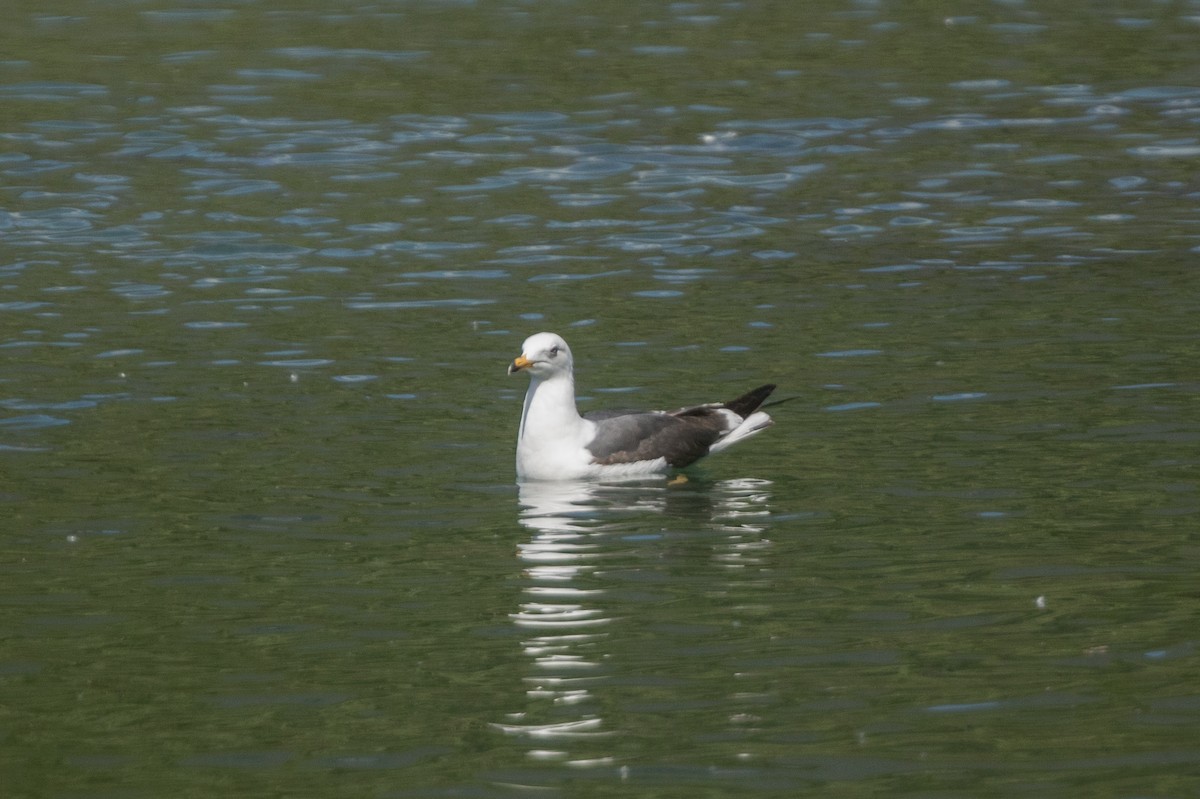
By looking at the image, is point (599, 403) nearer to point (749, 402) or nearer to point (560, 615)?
point (749, 402)

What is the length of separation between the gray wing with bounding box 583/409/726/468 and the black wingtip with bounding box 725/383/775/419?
178mm

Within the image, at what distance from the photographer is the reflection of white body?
16047mm

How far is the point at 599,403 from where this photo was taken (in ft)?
59.6

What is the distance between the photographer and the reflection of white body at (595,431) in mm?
16047

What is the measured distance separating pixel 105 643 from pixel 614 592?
9.92ft

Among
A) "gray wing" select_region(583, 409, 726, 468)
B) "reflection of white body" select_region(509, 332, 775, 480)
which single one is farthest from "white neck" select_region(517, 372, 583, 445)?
"gray wing" select_region(583, 409, 726, 468)

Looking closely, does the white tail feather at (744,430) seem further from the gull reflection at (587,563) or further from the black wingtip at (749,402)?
the gull reflection at (587,563)

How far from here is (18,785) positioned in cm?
989

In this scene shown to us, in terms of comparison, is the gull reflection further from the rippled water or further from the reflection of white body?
the reflection of white body

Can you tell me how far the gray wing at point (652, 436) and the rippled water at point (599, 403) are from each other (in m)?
0.48

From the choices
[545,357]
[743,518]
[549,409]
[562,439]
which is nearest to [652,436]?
[562,439]

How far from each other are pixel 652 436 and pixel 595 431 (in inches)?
17.5

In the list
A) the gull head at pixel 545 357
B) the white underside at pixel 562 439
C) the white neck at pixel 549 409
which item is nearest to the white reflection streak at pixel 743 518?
the white underside at pixel 562 439

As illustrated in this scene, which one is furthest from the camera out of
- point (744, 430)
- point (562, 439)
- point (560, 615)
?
point (744, 430)
